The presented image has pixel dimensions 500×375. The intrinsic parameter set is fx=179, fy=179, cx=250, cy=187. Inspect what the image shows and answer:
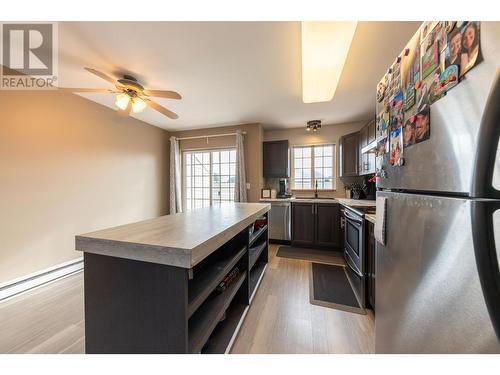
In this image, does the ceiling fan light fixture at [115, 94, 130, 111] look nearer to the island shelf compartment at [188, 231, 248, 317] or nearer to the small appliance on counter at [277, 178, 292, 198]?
the island shelf compartment at [188, 231, 248, 317]

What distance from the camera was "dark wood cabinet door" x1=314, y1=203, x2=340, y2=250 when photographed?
124 inches

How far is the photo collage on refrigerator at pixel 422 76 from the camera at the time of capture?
0.47 meters

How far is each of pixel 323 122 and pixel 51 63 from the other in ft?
13.2

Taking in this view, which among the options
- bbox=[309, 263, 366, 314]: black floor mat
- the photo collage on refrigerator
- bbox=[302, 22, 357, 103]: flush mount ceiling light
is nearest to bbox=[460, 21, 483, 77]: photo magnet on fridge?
the photo collage on refrigerator

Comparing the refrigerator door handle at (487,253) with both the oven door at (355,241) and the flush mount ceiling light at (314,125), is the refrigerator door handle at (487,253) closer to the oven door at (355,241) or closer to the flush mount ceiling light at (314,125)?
the oven door at (355,241)

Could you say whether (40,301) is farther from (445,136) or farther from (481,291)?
(445,136)

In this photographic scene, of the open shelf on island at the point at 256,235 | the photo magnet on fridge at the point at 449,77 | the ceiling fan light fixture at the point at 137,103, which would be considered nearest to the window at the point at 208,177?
the open shelf on island at the point at 256,235

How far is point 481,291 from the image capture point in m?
0.40

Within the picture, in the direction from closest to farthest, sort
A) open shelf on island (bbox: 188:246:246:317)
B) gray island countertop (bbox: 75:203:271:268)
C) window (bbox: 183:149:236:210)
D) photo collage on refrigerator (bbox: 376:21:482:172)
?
photo collage on refrigerator (bbox: 376:21:482:172), gray island countertop (bbox: 75:203:271:268), open shelf on island (bbox: 188:246:246:317), window (bbox: 183:149:236:210)

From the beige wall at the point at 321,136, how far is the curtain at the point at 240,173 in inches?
27.6

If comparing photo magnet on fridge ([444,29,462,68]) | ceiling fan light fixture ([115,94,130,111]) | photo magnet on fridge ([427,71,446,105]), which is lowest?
photo magnet on fridge ([427,71,446,105])

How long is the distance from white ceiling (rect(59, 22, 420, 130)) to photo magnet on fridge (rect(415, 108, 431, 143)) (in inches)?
52.3

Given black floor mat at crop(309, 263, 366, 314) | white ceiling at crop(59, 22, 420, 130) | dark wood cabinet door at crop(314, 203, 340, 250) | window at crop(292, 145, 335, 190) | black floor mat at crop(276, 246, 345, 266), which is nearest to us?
white ceiling at crop(59, 22, 420, 130)
